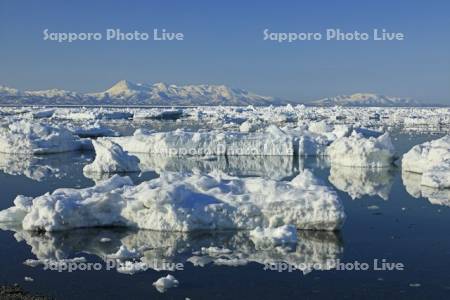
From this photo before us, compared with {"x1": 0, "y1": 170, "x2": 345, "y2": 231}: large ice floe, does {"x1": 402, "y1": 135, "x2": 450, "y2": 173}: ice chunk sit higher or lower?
higher

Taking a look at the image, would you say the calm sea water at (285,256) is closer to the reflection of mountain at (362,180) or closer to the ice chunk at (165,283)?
the ice chunk at (165,283)

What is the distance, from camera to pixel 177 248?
29.6 ft

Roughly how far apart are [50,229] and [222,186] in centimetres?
Answer: 308

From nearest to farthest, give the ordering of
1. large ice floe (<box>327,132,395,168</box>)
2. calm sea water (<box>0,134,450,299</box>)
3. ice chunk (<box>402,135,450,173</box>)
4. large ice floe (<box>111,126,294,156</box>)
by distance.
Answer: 1. calm sea water (<box>0,134,450,299</box>)
2. ice chunk (<box>402,135,450,173</box>)
3. large ice floe (<box>327,132,395,168</box>)
4. large ice floe (<box>111,126,294,156</box>)

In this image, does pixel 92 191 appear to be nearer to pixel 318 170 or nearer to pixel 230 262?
pixel 230 262

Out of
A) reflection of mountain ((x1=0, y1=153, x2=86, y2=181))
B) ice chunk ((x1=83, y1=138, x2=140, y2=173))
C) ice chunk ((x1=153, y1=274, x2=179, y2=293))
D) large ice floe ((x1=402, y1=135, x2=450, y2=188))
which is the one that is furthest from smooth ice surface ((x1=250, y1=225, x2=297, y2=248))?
ice chunk ((x1=83, y1=138, x2=140, y2=173))

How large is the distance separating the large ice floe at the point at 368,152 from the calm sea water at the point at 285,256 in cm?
601

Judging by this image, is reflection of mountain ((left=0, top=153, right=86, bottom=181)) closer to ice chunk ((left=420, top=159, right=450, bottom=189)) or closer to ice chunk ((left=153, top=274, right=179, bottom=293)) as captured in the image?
ice chunk ((left=420, top=159, right=450, bottom=189))

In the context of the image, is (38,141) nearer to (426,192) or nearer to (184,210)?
(426,192)

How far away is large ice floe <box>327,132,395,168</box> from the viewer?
1995cm

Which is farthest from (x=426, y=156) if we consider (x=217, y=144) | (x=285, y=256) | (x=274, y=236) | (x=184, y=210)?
(x=285, y=256)

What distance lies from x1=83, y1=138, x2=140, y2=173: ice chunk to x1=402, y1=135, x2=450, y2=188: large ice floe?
8398 millimetres

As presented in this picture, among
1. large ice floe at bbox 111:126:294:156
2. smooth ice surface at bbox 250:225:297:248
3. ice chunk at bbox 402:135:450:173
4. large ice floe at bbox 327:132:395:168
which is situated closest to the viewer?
smooth ice surface at bbox 250:225:297:248

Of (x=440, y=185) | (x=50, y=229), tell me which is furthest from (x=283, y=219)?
(x=440, y=185)
